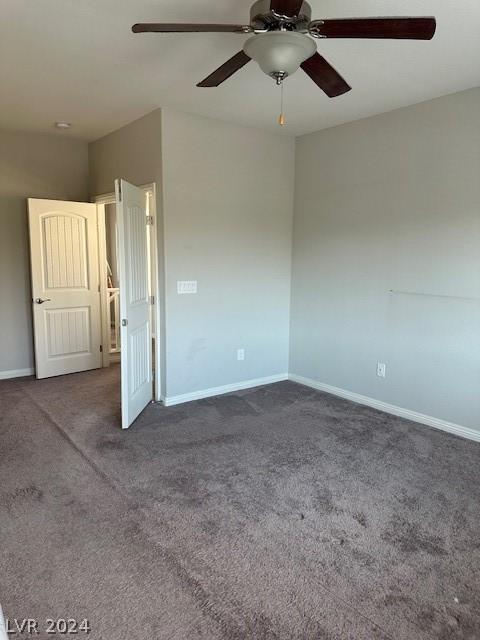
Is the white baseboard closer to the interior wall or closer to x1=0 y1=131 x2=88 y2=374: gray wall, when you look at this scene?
the interior wall

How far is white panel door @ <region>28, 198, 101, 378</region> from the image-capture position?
478 centimetres

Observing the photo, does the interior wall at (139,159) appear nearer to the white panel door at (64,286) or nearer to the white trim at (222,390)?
the white trim at (222,390)

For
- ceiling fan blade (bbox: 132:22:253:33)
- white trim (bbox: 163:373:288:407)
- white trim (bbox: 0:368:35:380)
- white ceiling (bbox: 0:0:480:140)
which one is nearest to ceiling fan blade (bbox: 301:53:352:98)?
white ceiling (bbox: 0:0:480:140)

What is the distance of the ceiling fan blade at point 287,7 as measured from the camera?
1.73 metres

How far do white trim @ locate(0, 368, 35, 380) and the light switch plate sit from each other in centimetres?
232

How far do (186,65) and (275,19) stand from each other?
1.20 metres

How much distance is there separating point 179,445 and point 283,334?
210 centimetres

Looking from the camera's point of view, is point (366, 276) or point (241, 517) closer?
point (241, 517)

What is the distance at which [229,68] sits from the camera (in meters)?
2.24

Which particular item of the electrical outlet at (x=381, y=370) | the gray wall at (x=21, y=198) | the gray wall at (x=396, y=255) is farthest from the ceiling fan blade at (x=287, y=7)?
the gray wall at (x=21, y=198)

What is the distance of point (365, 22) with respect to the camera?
179cm

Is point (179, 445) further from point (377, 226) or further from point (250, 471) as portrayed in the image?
point (377, 226)

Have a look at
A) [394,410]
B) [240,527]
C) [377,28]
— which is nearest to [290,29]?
[377,28]

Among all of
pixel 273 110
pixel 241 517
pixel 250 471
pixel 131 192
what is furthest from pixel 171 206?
pixel 241 517
